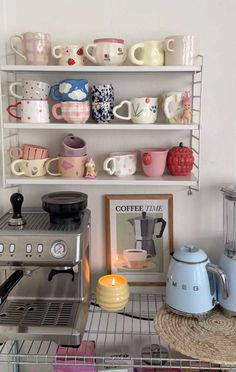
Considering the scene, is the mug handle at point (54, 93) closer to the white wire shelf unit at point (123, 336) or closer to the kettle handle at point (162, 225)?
the kettle handle at point (162, 225)

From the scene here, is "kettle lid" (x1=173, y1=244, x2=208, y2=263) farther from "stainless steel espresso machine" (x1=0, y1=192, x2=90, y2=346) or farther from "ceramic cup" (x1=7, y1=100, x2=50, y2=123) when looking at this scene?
"ceramic cup" (x1=7, y1=100, x2=50, y2=123)

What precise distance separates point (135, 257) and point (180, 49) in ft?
2.27

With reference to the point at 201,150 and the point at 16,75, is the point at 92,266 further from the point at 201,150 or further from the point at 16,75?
the point at 16,75

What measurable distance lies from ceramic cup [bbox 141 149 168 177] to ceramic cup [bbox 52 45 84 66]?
13.3 inches

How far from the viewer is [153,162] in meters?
1.30

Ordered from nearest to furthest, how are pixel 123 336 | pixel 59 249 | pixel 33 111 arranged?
1. pixel 59 249
2. pixel 33 111
3. pixel 123 336

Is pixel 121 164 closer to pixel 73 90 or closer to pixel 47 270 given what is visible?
pixel 73 90

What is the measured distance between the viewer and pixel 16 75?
1380 mm

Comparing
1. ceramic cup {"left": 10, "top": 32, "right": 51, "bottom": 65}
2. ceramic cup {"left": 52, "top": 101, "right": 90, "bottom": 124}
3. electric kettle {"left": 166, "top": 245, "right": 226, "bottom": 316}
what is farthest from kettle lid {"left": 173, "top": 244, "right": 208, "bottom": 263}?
ceramic cup {"left": 10, "top": 32, "right": 51, "bottom": 65}

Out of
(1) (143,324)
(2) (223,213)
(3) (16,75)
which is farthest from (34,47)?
(1) (143,324)

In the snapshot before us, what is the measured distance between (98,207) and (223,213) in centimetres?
42

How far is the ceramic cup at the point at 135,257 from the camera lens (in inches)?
57.4

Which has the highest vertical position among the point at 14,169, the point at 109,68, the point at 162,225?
the point at 109,68

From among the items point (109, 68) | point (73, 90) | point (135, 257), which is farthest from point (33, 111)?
point (135, 257)
